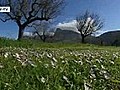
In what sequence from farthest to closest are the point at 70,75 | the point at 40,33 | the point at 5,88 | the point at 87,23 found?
the point at 40,33 → the point at 87,23 → the point at 70,75 → the point at 5,88

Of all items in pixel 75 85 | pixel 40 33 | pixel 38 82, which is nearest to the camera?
pixel 38 82

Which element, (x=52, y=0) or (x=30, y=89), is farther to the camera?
(x=52, y=0)

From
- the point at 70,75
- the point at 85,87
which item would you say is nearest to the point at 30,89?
the point at 85,87

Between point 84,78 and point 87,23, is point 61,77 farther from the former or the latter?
point 87,23

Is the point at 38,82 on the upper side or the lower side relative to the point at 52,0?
lower

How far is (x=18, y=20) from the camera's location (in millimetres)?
57812

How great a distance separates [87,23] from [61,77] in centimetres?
9580

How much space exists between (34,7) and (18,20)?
4.07m

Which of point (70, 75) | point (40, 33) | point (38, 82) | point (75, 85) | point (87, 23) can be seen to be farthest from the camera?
point (40, 33)

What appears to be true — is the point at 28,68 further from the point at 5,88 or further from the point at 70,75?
the point at 5,88

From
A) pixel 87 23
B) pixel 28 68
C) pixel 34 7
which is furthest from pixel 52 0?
pixel 28 68

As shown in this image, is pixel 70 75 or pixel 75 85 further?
pixel 70 75

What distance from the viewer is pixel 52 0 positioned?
58.9m

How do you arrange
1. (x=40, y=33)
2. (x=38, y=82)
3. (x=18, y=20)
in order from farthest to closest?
1. (x=40, y=33)
2. (x=18, y=20)
3. (x=38, y=82)
